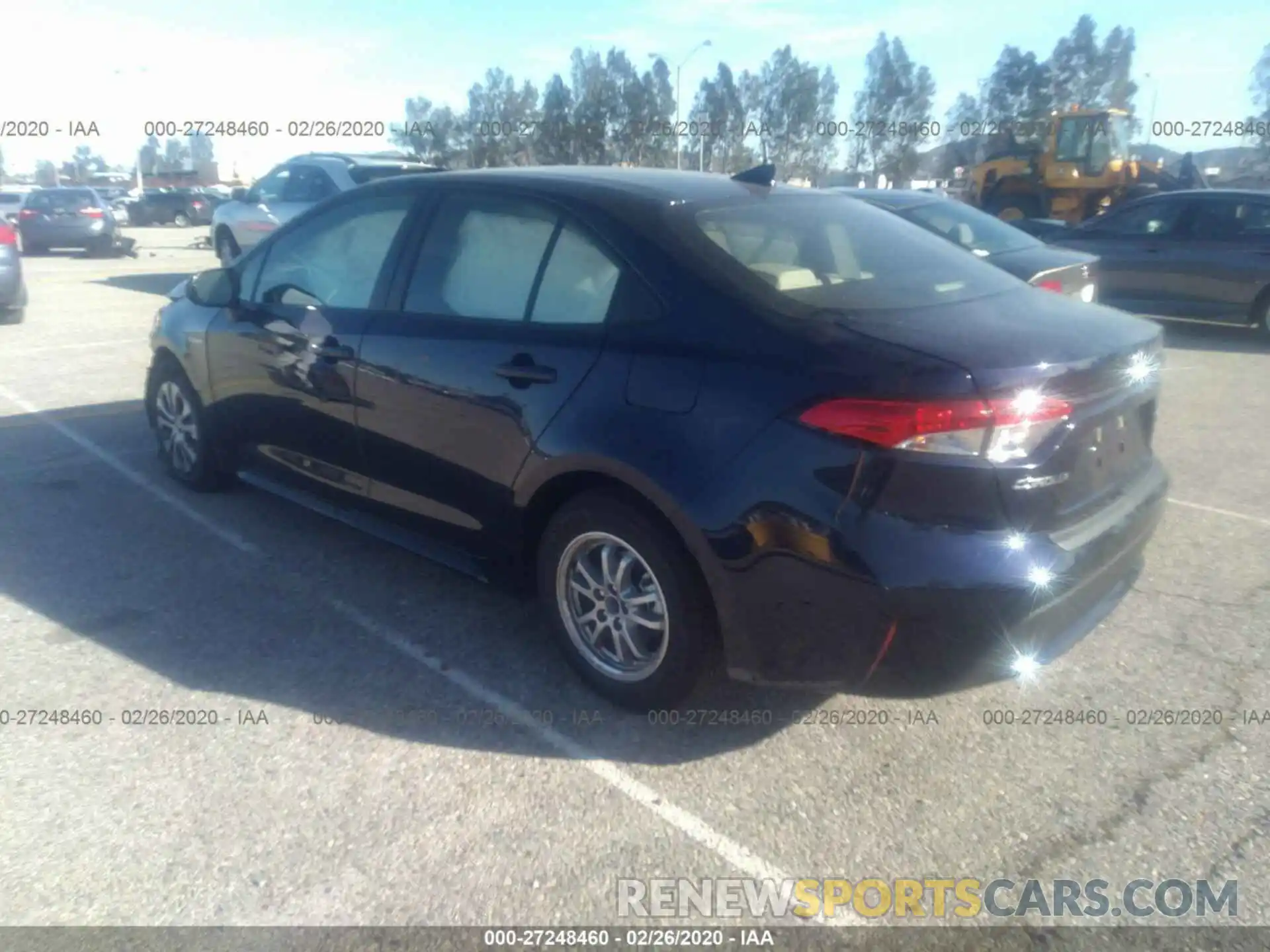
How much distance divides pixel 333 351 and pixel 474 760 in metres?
1.84

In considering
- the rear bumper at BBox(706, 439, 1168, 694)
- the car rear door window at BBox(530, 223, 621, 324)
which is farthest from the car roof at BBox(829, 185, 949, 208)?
the rear bumper at BBox(706, 439, 1168, 694)

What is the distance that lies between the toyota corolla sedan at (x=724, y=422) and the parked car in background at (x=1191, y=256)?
8.75 m

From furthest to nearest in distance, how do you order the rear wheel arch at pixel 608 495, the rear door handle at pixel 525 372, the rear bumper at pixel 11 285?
1. the rear bumper at pixel 11 285
2. the rear door handle at pixel 525 372
3. the rear wheel arch at pixel 608 495

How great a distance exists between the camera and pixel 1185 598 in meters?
4.43

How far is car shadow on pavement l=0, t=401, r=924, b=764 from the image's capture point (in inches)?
139

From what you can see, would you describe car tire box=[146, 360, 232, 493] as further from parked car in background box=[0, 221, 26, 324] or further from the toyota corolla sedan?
parked car in background box=[0, 221, 26, 324]

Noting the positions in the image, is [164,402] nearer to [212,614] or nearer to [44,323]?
[212,614]

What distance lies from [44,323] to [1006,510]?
11.9 meters

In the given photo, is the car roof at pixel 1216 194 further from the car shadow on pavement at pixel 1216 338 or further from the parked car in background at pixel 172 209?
the parked car in background at pixel 172 209

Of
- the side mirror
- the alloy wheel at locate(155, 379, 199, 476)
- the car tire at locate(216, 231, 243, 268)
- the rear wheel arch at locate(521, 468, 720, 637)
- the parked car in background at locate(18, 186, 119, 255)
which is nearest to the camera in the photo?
the rear wheel arch at locate(521, 468, 720, 637)

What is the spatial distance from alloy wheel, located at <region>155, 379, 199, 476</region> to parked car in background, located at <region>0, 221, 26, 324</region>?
7.10 metres

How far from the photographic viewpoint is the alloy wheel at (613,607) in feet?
11.2

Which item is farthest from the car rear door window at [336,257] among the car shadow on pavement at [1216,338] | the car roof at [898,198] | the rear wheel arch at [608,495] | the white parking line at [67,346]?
the car shadow on pavement at [1216,338]

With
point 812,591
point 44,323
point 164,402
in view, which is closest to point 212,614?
point 164,402
